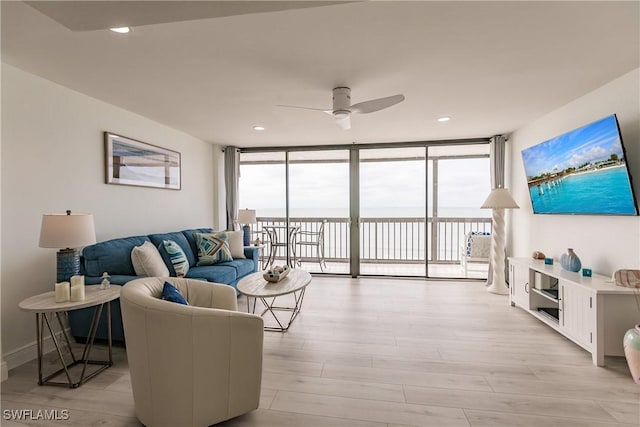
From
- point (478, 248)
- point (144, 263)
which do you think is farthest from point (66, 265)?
point (478, 248)

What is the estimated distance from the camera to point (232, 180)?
214 inches

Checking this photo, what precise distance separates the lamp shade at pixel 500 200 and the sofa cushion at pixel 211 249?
3.56 meters

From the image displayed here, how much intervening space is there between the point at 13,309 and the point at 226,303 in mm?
1726

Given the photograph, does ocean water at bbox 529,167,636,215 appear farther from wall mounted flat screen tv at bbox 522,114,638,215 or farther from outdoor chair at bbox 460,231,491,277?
outdoor chair at bbox 460,231,491,277

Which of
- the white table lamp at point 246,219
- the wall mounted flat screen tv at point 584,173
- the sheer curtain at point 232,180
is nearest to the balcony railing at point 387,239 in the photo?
the sheer curtain at point 232,180

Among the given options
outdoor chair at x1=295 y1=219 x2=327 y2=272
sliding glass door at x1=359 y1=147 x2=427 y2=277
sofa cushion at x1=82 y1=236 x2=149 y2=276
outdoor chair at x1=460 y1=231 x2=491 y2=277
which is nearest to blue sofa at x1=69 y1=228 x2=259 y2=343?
sofa cushion at x1=82 y1=236 x2=149 y2=276

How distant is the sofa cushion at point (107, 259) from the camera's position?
111 inches

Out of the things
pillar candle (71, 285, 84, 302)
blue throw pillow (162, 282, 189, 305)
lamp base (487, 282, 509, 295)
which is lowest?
lamp base (487, 282, 509, 295)

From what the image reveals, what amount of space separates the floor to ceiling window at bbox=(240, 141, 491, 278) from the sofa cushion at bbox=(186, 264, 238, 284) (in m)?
2.09

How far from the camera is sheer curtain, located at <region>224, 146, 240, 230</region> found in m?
5.40

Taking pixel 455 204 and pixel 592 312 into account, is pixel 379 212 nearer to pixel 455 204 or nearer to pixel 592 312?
pixel 455 204

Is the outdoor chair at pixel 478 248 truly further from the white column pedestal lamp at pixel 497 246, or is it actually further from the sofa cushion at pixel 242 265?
the sofa cushion at pixel 242 265

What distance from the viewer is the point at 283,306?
12.3ft

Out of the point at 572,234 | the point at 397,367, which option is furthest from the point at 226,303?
the point at 572,234
